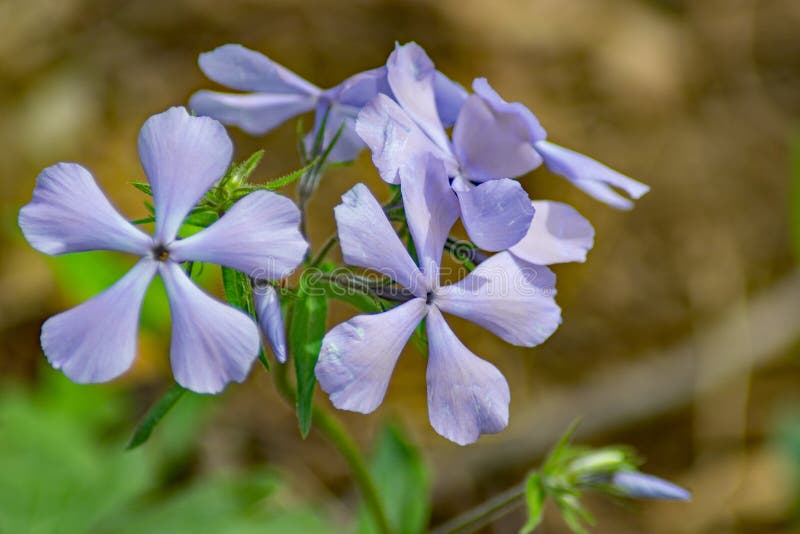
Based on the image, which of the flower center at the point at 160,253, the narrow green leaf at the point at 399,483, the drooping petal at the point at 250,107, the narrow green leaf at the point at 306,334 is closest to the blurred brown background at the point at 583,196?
the narrow green leaf at the point at 399,483

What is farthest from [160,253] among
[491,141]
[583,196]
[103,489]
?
[583,196]

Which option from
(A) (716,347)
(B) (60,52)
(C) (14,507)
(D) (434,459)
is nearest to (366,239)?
(C) (14,507)

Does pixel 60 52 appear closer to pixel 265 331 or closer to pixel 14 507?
pixel 14 507

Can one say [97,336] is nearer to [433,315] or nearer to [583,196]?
[433,315]

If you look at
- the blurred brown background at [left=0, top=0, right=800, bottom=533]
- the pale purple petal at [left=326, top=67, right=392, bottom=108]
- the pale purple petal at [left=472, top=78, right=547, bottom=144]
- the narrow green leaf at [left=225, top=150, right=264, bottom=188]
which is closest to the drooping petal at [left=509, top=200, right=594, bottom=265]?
the pale purple petal at [left=472, top=78, right=547, bottom=144]

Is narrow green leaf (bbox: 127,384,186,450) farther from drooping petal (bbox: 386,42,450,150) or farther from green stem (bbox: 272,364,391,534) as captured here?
drooping petal (bbox: 386,42,450,150)

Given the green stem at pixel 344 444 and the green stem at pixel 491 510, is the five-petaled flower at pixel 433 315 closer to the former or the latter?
the green stem at pixel 344 444
